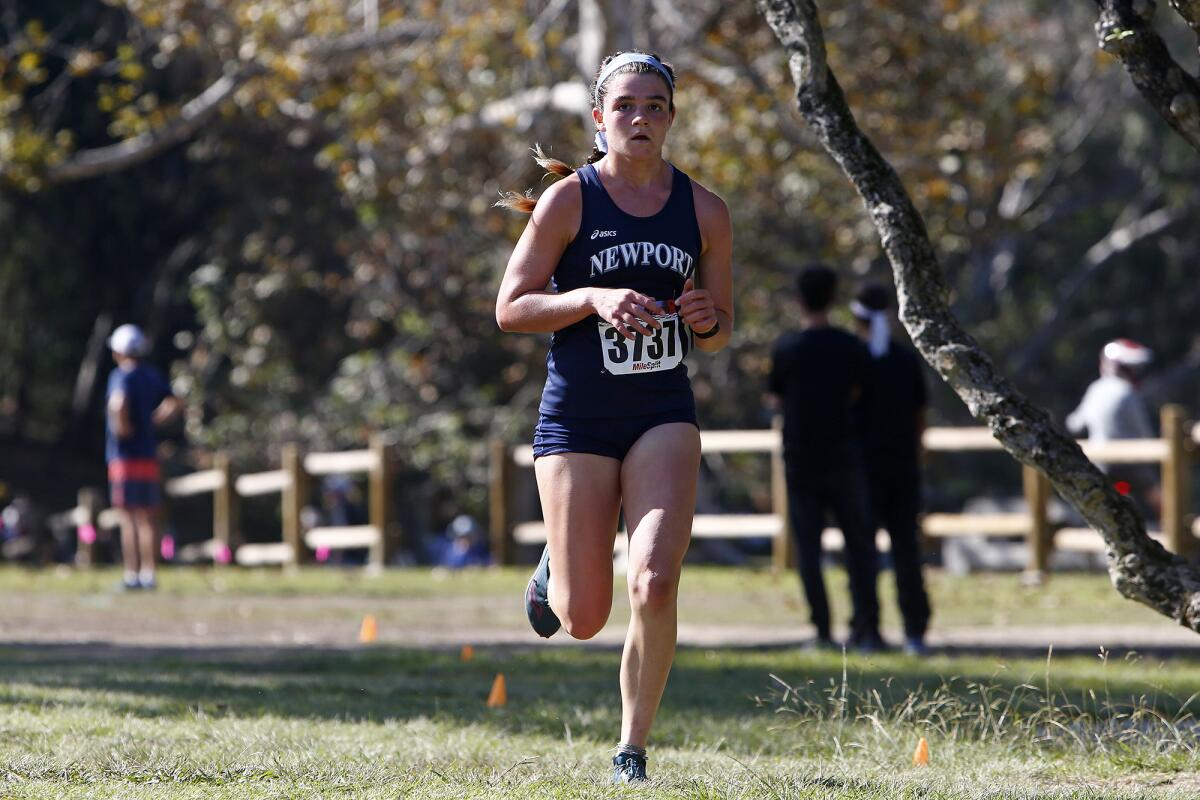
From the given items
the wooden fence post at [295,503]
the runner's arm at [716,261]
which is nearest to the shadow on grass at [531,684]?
the runner's arm at [716,261]

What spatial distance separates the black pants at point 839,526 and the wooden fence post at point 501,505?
9.51 meters

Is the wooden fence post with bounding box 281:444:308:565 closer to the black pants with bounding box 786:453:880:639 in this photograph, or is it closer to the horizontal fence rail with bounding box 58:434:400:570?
the horizontal fence rail with bounding box 58:434:400:570

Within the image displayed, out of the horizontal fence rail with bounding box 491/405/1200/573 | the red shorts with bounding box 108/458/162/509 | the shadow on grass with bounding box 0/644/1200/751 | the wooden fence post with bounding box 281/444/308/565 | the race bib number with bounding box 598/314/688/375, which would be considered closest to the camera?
the race bib number with bounding box 598/314/688/375

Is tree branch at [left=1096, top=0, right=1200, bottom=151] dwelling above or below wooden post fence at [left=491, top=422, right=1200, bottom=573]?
above

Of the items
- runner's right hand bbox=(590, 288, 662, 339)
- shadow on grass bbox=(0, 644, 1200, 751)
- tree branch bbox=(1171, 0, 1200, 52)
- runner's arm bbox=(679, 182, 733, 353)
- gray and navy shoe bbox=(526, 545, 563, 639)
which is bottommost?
shadow on grass bbox=(0, 644, 1200, 751)

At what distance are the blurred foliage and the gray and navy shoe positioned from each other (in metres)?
12.4

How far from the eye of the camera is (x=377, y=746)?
603 centimetres

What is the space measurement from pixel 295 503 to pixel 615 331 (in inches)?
599

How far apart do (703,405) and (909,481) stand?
1406 centimetres

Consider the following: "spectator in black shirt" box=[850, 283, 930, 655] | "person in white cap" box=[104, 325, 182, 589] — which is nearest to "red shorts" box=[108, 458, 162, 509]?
"person in white cap" box=[104, 325, 182, 589]

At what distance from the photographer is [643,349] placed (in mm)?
5285

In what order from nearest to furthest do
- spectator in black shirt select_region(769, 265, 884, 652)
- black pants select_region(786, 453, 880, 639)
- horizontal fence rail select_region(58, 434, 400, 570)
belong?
spectator in black shirt select_region(769, 265, 884, 652) < black pants select_region(786, 453, 880, 639) < horizontal fence rail select_region(58, 434, 400, 570)

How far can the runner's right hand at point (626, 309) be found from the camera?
502 cm

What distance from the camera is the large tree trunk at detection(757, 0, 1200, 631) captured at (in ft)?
19.2
